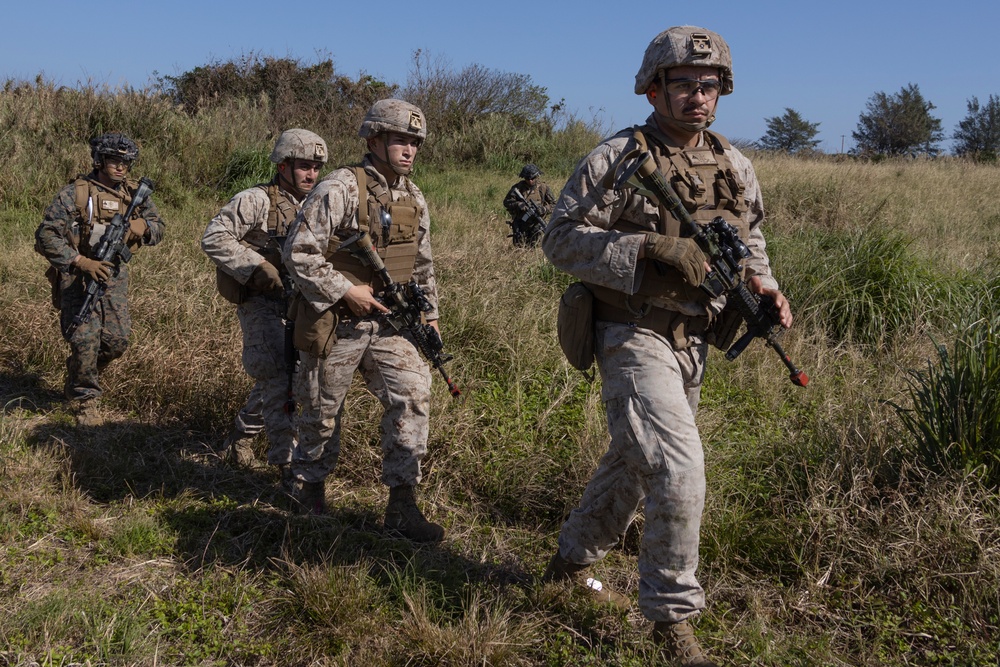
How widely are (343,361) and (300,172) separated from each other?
1428 mm

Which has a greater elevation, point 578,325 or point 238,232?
point 238,232

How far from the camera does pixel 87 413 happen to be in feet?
17.2

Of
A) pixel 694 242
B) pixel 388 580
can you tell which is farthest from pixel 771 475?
pixel 388 580

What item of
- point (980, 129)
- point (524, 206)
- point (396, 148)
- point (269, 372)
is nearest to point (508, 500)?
Answer: point (269, 372)

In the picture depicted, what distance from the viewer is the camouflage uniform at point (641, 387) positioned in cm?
259

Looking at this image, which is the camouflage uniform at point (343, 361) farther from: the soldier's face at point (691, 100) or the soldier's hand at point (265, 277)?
the soldier's face at point (691, 100)

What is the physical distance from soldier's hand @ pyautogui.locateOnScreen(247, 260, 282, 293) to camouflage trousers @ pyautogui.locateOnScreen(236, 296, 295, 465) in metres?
0.14

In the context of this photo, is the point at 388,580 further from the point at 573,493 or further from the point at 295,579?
the point at 573,493

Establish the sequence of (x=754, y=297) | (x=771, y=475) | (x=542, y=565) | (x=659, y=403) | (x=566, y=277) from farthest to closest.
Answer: (x=566, y=277) < (x=771, y=475) < (x=542, y=565) < (x=754, y=297) < (x=659, y=403)

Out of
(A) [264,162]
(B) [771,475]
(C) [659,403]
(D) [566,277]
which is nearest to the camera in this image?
(C) [659,403]

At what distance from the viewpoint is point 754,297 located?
291cm

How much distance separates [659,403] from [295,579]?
153 centimetres

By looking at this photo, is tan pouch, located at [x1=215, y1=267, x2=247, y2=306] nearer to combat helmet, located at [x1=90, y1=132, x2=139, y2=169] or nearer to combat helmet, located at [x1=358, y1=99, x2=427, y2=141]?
combat helmet, located at [x1=358, y1=99, x2=427, y2=141]

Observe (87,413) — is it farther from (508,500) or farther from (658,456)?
(658,456)
